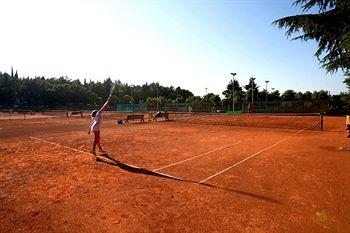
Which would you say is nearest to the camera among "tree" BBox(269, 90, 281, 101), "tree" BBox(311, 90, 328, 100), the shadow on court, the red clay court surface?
the red clay court surface

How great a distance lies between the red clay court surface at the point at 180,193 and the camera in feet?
17.2

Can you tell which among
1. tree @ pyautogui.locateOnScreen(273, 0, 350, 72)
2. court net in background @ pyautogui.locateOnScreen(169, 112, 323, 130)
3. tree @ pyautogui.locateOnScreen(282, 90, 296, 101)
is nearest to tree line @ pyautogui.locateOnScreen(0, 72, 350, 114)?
tree @ pyautogui.locateOnScreen(282, 90, 296, 101)

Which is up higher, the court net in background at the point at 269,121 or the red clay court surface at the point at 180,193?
the court net in background at the point at 269,121

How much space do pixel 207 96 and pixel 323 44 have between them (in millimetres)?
77983

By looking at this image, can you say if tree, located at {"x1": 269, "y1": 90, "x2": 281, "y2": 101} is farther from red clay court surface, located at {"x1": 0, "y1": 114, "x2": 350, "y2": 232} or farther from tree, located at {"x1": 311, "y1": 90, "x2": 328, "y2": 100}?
red clay court surface, located at {"x1": 0, "y1": 114, "x2": 350, "y2": 232}

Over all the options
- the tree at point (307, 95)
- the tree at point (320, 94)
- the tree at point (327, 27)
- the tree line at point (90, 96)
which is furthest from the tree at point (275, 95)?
the tree at point (327, 27)

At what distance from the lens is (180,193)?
272 inches

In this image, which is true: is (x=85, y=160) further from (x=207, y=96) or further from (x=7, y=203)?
(x=207, y=96)

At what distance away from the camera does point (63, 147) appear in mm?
13969

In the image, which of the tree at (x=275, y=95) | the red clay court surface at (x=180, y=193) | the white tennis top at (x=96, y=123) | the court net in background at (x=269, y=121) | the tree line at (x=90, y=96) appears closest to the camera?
the red clay court surface at (x=180, y=193)

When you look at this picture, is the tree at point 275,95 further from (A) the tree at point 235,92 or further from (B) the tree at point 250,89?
(A) the tree at point 235,92

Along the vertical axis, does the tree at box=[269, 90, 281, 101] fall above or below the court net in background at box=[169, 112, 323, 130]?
above

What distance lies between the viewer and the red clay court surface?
5.25 m

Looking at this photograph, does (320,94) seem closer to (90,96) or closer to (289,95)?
(289,95)
